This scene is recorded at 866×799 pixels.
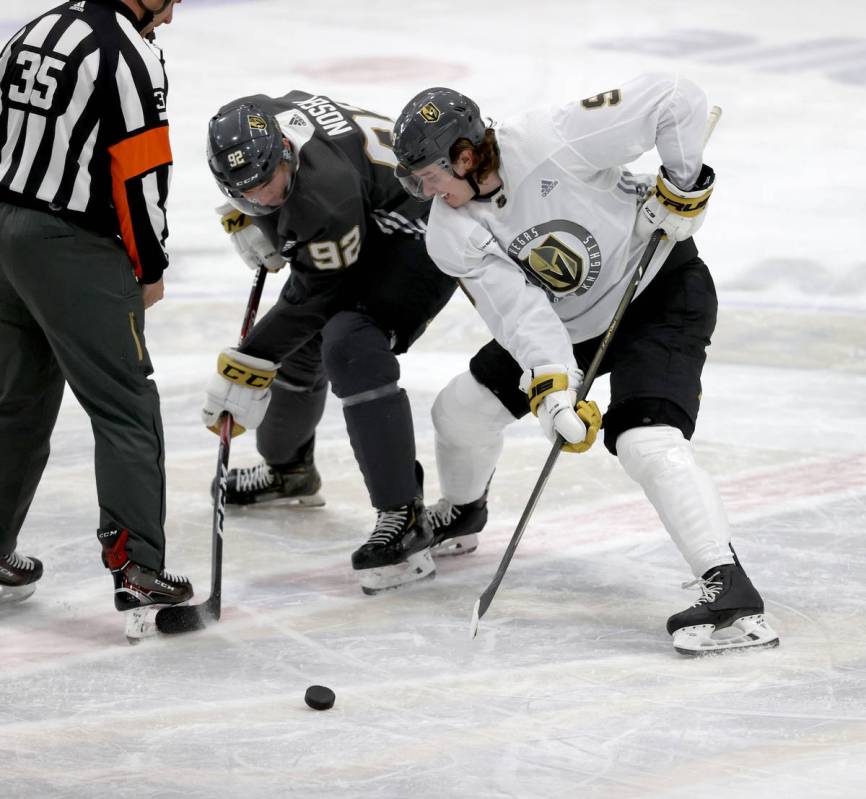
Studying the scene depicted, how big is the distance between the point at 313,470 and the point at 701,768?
69.3 inches

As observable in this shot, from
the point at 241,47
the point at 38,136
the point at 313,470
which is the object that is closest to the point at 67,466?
the point at 313,470

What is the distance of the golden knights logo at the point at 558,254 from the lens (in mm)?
2883

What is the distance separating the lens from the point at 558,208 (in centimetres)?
287

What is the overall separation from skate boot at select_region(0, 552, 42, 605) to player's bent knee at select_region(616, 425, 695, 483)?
4.33ft

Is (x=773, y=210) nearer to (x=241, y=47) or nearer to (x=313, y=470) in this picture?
(x=313, y=470)

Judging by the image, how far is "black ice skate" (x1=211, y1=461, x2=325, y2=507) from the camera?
3.76 meters

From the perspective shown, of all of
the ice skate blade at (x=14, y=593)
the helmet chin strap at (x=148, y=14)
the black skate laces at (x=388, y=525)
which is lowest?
the ice skate blade at (x=14, y=593)

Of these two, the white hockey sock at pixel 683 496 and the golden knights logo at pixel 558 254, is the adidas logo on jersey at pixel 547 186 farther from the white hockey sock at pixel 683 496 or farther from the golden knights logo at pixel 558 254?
the white hockey sock at pixel 683 496

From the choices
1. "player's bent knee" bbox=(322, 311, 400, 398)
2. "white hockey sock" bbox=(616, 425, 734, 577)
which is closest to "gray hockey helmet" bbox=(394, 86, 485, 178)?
"player's bent knee" bbox=(322, 311, 400, 398)

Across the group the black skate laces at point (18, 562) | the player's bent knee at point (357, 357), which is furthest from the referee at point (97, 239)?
the player's bent knee at point (357, 357)

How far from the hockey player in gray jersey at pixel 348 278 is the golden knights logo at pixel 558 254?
1.30ft

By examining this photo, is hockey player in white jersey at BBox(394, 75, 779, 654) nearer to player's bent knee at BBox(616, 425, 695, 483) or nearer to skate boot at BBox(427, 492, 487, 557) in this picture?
player's bent knee at BBox(616, 425, 695, 483)

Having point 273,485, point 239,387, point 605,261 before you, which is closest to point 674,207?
point 605,261

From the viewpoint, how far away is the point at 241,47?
8.16 metres
